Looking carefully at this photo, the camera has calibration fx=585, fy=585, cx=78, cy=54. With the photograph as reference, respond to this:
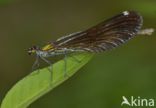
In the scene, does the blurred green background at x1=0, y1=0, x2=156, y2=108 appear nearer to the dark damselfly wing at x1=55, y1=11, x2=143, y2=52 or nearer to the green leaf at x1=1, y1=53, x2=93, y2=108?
the dark damselfly wing at x1=55, y1=11, x2=143, y2=52

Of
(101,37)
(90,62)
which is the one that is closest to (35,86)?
(101,37)

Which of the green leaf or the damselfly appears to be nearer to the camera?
the green leaf

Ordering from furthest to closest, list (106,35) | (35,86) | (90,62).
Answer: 1. (90,62)
2. (106,35)
3. (35,86)

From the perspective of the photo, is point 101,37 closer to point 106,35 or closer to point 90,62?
point 106,35

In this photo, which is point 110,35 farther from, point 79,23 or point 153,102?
point 79,23

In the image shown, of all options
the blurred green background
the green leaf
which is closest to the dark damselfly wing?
the green leaf

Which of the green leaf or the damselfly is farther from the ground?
the damselfly

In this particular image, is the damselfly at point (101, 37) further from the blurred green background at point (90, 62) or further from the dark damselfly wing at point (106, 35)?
the blurred green background at point (90, 62)
